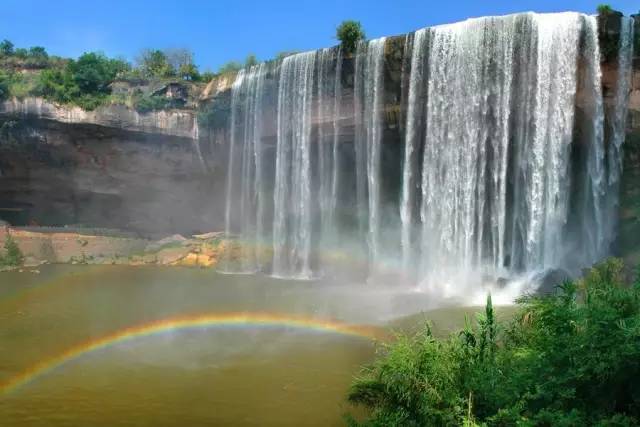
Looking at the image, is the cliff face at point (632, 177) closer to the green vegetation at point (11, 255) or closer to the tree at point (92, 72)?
the tree at point (92, 72)

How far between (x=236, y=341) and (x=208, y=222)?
880 inches

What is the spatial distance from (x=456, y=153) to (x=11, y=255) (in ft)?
85.6

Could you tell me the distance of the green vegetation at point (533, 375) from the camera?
231 inches

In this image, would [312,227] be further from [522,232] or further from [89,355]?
[89,355]

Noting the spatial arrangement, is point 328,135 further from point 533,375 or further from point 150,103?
point 533,375

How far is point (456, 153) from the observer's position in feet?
79.1

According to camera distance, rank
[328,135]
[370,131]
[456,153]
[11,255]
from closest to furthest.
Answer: [456,153] → [370,131] → [328,135] → [11,255]

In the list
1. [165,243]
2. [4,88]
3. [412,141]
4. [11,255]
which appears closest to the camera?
[412,141]

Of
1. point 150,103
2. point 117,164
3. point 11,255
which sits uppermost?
point 150,103

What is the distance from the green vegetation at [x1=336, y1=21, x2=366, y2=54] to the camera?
26.9 meters

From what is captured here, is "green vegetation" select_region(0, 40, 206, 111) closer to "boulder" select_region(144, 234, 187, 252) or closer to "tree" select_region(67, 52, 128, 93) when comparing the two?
"tree" select_region(67, 52, 128, 93)

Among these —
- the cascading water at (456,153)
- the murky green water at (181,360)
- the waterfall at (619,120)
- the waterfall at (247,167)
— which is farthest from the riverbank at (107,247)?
the waterfall at (619,120)

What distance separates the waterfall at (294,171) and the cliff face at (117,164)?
107cm

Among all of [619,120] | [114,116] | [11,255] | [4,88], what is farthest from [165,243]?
[619,120]
